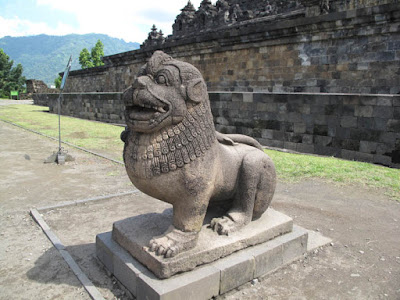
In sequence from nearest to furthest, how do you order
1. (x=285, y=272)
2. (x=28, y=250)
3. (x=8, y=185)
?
(x=285, y=272) < (x=28, y=250) < (x=8, y=185)

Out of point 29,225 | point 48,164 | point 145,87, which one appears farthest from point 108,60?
point 145,87

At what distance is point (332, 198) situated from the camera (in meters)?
5.21

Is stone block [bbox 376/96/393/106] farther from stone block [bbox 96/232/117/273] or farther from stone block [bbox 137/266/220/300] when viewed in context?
stone block [bbox 96/232/117/273]

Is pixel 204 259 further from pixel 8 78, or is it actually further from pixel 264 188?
pixel 8 78

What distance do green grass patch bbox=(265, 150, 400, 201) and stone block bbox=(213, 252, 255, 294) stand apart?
3405mm

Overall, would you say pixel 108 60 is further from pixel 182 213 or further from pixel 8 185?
pixel 182 213

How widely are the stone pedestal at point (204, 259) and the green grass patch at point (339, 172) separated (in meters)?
2.89

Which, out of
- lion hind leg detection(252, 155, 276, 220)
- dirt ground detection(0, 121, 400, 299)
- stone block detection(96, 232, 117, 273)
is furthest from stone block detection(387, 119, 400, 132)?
stone block detection(96, 232, 117, 273)

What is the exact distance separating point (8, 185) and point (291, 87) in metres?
9.16

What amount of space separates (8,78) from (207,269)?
4686 centimetres

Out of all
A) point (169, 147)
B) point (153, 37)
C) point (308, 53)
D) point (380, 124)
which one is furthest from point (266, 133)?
point (153, 37)

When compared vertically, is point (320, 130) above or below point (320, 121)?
below

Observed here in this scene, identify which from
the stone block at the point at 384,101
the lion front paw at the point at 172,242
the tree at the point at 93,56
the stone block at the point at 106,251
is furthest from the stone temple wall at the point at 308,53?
the tree at the point at 93,56

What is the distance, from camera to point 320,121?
8.12 m
